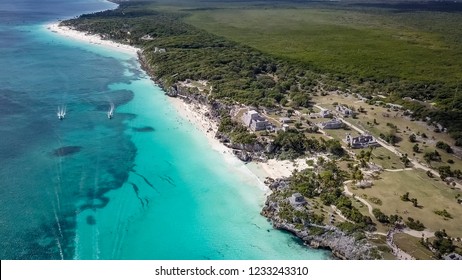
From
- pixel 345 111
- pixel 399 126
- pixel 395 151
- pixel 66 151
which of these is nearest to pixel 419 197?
pixel 395 151

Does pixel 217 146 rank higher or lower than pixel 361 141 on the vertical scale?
lower

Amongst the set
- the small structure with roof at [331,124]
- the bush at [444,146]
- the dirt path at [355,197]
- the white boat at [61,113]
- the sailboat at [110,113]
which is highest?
the small structure with roof at [331,124]

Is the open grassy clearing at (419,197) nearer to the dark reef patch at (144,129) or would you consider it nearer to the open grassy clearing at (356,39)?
the dark reef patch at (144,129)

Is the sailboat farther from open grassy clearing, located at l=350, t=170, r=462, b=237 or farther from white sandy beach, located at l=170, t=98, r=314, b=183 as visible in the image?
open grassy clearing, located at l=350, t=170, r=462, b=237

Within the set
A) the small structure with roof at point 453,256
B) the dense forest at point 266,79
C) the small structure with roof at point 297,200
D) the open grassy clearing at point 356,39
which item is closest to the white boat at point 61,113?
the dense forest at point 266,79

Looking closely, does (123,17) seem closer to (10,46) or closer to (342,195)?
(10,46)

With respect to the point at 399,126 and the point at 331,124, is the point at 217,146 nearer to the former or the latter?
the point at 331,124

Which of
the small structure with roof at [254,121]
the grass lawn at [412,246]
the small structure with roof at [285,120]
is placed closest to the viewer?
the grass lawn at [412,246]

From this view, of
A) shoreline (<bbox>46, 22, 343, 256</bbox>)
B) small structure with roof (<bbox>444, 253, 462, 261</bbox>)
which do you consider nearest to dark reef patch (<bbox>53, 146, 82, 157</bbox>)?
shoreline (<bbox>46, 22, 343, 256</bbox>)
